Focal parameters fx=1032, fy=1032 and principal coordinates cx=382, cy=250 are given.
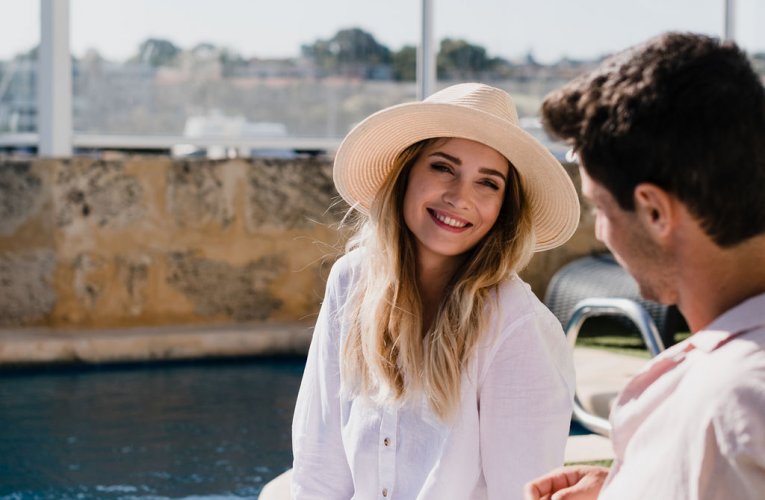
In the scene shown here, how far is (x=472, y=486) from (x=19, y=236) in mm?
Result: 4710

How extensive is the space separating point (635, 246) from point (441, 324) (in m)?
1.07

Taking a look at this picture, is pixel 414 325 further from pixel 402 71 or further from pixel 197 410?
pixel 402 71

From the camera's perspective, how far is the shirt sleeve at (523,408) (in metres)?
2.12

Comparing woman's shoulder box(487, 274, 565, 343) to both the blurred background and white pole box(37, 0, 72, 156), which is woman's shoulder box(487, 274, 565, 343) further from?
white pole box(37, 0, 72, 156)

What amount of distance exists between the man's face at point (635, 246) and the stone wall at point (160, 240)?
4.88 m

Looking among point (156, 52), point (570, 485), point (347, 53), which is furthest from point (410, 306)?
point (347, 53)

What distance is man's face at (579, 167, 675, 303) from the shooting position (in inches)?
47.2

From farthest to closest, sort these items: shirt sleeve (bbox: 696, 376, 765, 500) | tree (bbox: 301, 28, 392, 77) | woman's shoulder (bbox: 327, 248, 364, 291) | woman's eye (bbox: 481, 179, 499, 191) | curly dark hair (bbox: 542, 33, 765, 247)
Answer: tree (bbox: 301, 28, 392, 77), woman's shoulder (bbox: 327, 248, 364, 291), woman's eye (bbox: 481, 179, 499, 191), curly dark hair (bbox: 542, 33, 765, 247), shirt sleeve (bbox: 696, 376, 765, 500)

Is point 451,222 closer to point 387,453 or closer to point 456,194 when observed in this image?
point 456,194

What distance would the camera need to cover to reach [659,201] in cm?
116

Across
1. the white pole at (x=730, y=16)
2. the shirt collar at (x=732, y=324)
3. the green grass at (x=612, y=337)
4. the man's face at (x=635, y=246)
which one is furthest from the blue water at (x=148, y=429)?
the white pole at (x=730, y=16)

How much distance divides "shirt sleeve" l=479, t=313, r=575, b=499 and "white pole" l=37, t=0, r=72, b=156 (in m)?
5.20

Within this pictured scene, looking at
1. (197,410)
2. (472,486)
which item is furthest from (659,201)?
(197,410)

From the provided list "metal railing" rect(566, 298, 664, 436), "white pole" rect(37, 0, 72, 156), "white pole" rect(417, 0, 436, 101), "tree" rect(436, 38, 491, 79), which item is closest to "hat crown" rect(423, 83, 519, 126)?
"metal railing" rect(566, 298, 664, 436)
